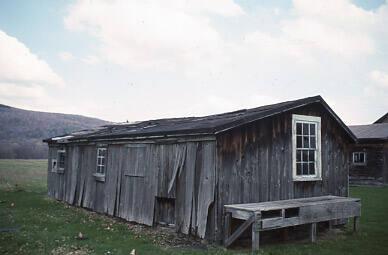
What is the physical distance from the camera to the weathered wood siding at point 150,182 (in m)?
10.3

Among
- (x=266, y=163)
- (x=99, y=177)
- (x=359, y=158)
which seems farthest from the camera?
(x=359, y=158)

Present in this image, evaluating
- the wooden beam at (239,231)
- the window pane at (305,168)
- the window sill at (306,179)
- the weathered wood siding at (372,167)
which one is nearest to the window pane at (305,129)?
the window pane at (305,168)

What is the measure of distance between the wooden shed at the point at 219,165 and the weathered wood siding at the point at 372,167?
1689 centimetres

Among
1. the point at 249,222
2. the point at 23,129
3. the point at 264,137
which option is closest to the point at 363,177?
the point at 264,137

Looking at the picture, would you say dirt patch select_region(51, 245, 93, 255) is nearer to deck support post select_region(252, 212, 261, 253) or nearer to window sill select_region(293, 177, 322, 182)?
deck support post select_region(252, 212, 261, 253)

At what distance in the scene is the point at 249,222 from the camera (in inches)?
355

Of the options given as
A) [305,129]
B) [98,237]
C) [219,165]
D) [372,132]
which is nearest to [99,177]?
[98,237]

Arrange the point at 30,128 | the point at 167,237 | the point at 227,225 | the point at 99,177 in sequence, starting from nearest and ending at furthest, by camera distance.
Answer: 1. the point at 227,225
2. the point at 167,237
3. the point at 99,177
4. the point at 30,128

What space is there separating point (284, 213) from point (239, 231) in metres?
1.37

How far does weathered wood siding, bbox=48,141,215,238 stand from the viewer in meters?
10.3

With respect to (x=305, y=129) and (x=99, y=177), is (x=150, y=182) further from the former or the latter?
(x=305, y=129)

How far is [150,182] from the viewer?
12.4m

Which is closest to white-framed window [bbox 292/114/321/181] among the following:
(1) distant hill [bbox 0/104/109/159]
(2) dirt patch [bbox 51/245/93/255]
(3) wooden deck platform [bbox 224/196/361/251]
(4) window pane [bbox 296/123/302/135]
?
(4) window pane [bbox 296/123/302/135]

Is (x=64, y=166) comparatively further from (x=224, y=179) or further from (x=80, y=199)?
(x=224, y=179)
